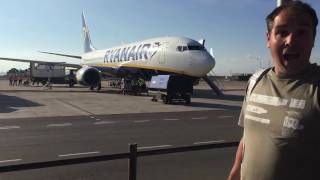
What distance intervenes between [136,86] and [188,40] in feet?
25.4

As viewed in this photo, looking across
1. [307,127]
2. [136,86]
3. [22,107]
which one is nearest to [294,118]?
[307,127]

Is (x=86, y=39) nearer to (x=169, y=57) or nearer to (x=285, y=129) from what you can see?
(x=169, y=57)

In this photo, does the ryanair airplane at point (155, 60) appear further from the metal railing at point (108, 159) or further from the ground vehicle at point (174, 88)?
the metal railing at point (108, 159)

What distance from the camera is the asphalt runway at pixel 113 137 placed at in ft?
29.6

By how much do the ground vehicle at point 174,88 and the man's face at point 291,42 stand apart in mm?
25197

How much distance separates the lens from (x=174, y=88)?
2834 cm

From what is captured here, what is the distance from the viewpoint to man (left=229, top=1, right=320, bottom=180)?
2592 mm

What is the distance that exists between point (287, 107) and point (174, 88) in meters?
25.7

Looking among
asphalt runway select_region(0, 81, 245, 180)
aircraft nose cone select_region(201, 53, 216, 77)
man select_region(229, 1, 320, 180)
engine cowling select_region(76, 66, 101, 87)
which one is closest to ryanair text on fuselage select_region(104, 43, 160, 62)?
engine cowling select_region(76, 66, 101, 87)

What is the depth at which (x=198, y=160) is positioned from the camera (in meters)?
10.1

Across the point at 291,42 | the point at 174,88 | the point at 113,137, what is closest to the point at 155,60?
the point at 174,88

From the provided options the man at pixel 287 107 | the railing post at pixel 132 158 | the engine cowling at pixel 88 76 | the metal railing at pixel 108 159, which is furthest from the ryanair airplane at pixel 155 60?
the man at pixel 287 107

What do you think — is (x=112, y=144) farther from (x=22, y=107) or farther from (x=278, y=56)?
(x=22, y=107)

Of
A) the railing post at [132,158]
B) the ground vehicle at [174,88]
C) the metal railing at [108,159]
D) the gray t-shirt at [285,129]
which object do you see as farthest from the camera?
the ground vehicle at [174,88]
